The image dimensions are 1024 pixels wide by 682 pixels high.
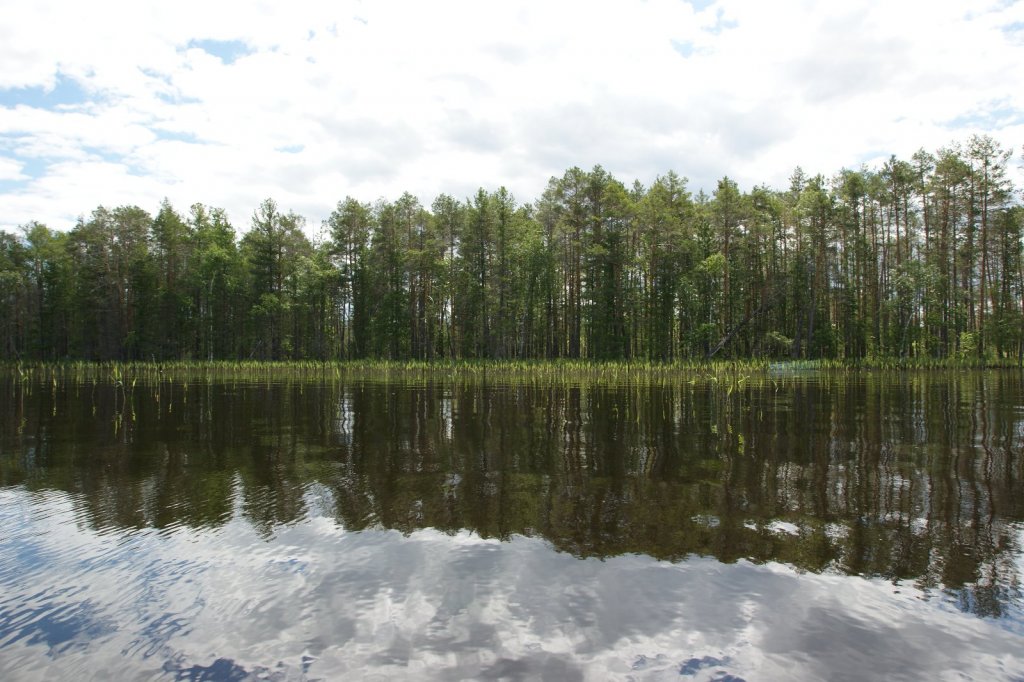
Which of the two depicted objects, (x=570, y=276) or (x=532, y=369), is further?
(x=570, y=276)

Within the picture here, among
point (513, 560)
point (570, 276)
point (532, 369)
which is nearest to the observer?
point (513, 560)

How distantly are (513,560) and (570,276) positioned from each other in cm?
5221

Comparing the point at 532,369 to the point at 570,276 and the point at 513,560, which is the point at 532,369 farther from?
the point at 513,560

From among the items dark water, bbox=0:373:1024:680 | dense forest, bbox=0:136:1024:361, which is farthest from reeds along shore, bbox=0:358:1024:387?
dark water, bbox=0:373:1024:680

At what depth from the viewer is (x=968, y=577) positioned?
3965 millimetres

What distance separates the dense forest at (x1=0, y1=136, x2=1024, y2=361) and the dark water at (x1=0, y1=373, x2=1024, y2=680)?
4137 cm

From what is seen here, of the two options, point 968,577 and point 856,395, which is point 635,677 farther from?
point 856,395

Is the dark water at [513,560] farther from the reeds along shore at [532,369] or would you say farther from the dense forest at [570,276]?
the dense forest at [570,276]

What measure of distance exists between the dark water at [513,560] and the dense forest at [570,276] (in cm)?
4137

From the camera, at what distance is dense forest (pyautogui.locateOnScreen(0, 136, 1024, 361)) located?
47250 millimetres

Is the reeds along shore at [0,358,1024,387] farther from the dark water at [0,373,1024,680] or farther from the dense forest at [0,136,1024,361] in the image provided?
the dark water at [0,373,1024,680]

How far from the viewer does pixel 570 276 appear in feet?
182

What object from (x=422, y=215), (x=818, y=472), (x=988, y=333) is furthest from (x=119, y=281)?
(x=988, y=333)

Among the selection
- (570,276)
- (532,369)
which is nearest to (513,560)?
(532,369)
